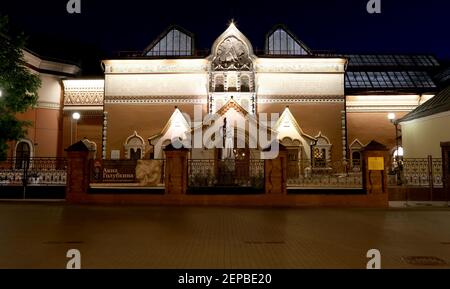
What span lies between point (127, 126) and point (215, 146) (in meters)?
8.46

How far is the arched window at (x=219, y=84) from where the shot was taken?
28.7 metres

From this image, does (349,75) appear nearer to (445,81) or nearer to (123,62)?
(445,81)

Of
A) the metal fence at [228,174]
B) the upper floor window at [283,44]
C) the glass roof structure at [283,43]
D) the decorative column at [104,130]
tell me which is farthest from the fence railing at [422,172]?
the decorative column at [104,130]

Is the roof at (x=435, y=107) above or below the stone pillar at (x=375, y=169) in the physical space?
above

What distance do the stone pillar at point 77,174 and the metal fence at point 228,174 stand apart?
15.6ft

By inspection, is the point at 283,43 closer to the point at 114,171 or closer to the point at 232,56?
the point at 232,56

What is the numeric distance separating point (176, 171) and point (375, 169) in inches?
351

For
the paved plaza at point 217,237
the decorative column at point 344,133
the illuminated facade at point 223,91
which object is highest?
the illuminated facade at point 223,91

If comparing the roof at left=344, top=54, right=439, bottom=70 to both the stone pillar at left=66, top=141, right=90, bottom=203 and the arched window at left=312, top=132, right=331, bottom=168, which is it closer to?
the arched window at left=312, top=132, right=331, bottom=168

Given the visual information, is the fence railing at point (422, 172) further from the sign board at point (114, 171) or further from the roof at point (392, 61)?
the roof at point (392, 61)

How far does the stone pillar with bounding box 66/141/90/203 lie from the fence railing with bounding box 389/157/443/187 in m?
15.7

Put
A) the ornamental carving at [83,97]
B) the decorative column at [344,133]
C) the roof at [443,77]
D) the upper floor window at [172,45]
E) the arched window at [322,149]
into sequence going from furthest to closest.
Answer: the roof at [443,77] < the upper floor window at [172,45] < the ornamental carving at [83,97] < the decorative column at [344,133] < the arched window at [322,149]

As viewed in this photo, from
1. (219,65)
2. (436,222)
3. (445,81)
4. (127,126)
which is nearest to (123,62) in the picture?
(127,126)

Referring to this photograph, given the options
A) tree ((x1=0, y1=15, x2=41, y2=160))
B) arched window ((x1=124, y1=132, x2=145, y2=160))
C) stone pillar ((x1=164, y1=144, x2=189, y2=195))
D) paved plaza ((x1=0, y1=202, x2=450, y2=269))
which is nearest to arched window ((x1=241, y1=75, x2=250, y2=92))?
arched window ((x1=124, y1=132, x2=145, y2=160))
